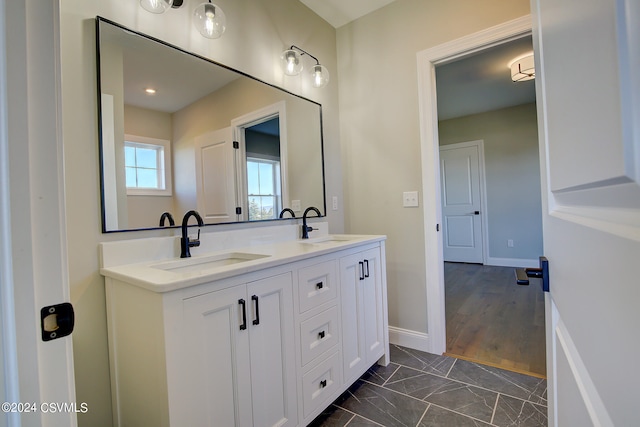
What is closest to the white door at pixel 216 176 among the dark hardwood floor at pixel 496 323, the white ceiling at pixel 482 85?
the dark hardwood floor at pixel 496 323

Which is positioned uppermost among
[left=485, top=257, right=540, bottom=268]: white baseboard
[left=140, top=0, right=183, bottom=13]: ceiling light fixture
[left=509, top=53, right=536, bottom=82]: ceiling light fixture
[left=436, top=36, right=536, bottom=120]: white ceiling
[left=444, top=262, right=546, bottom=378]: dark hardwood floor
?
[left=436, top=36, right=536, bottom=120]: white ceiling

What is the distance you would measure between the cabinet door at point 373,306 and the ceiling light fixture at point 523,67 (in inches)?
101

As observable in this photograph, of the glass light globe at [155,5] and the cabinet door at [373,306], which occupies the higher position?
the glass light globe at [155,5]

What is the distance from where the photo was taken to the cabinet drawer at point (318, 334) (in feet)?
4.41

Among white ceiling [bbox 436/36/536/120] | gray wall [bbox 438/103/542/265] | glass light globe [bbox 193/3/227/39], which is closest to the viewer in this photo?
glass light globe [bbox 193/3/227/39]

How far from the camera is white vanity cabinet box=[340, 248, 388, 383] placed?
1623mm

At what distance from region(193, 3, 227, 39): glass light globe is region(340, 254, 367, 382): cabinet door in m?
1.37

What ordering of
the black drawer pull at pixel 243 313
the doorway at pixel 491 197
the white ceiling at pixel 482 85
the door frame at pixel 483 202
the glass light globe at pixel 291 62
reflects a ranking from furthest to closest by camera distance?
1. the door frame at pixel 483 202
2. the white ceiling at pixel 482 85
3. the doorway at pixel 491 197
4. the glass light globe at pixel 291 62
5. the black drawer pull at pixel 243 313

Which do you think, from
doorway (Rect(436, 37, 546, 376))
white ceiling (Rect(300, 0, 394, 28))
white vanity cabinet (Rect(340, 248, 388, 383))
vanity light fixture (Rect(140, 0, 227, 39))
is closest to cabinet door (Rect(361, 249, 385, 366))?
white vanity cabinet (Rect(340, 248, 388, 383))

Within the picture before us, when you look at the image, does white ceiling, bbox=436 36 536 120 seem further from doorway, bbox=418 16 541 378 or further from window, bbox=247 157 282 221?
window, bbox=247 157 282 221

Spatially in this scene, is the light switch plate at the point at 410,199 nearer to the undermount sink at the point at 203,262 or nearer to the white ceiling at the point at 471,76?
the white ceiling at the point at 471,76

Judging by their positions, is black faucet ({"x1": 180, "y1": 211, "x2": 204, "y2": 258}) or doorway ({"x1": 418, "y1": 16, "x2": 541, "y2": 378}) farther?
doorway ({"x1": 418, "y1": 16, "x2": 541, "y2": 378})

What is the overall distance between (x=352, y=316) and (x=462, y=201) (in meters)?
4.24

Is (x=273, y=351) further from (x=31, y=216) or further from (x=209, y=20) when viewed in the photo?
(x=209, y=20)
